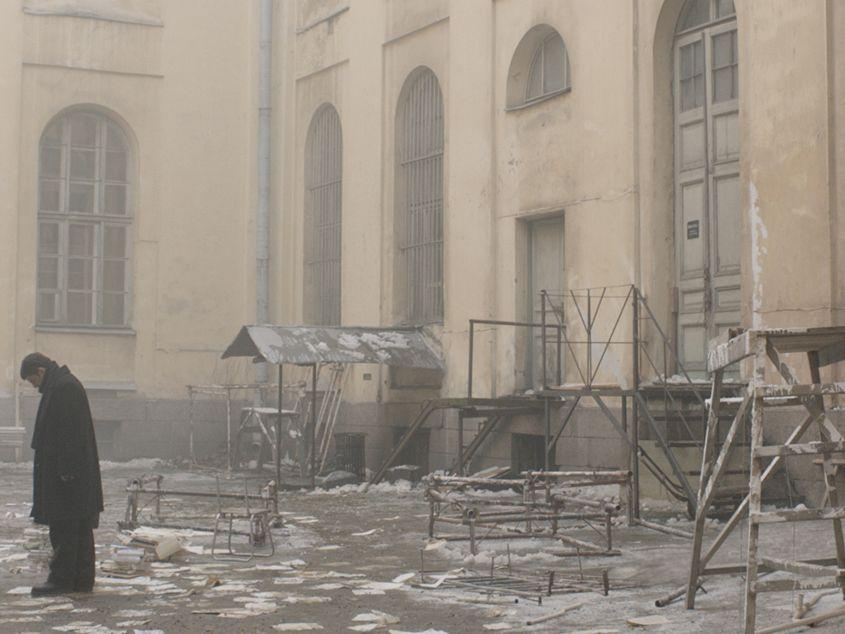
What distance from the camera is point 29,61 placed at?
2361 centimetres

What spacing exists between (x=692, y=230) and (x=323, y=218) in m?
9.30

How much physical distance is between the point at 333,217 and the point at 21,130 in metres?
5.18

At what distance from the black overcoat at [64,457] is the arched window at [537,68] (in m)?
9.43

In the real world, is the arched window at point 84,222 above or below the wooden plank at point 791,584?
above

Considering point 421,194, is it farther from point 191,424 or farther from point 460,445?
point 191,424

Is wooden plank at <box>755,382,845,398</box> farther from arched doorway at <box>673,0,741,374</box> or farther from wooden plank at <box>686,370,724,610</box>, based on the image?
arched doorway at <box>673,0,741,374</box>

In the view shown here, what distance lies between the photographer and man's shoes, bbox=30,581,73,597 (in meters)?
9.35

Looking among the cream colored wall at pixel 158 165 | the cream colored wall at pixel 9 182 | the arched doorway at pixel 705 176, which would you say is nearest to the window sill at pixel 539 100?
the arched doorway at pixel 705 176

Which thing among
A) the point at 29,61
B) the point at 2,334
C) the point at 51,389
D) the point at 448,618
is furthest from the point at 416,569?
the point at 29,61

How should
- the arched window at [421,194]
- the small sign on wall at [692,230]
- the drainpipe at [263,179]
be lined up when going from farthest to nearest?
1. the drainpipe at [263,179]
2. the arched window at [421,194]
3. the small sign on wall at [692,230]

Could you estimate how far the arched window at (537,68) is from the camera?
18.1 metres

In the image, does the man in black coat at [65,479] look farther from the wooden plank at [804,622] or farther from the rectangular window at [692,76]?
the rectangular window at [692,76]

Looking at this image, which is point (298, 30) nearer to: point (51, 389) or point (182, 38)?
point (182, 38)

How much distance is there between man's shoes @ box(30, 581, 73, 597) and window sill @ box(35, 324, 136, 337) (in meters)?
14.5
